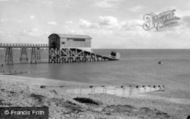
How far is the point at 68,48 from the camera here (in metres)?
65.9

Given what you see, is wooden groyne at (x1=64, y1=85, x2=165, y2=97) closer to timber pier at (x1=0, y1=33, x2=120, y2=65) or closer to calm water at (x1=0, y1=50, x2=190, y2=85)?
calm water at (x1=0, y1=50, x2=190, y2=85)

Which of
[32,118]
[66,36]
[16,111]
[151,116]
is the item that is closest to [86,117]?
[32,118]

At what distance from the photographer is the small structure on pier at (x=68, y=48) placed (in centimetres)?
6474

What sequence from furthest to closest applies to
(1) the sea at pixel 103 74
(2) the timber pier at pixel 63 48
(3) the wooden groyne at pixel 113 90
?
1. (2) the timber pier at pixel 63 48
2. (1) the sea at pixel 103 74
3. (3) the wooden groyne at pixel 113 90

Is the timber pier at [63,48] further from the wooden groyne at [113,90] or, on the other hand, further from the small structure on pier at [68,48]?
the wooden groyne at [113,90]

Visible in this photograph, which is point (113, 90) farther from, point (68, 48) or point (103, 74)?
point (68, 48)

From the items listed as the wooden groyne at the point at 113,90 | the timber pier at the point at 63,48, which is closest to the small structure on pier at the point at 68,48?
the timber pier at the point at 63,48

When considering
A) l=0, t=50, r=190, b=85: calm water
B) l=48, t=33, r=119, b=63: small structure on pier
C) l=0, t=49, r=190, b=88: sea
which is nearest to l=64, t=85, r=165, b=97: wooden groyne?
l=0, t=49, r=190, b=88: sea

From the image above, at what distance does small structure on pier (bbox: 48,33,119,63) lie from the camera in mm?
64744

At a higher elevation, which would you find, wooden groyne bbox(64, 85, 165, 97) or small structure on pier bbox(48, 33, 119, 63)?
small structure on pier bbox(48, 33, 119, 63)

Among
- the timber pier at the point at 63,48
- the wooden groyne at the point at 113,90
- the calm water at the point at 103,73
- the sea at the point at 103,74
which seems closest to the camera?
the wooden groyne at the point at 113,90

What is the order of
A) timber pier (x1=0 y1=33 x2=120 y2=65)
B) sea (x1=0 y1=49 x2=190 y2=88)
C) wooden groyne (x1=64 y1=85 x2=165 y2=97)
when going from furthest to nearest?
timber pier (x1=0 y1=33 x2=120 y2=65) < sea (x1=0 y1=49 x2=190 y2=88) < wooden groyne (x1=64 y1=85 x2=165 y2=97)

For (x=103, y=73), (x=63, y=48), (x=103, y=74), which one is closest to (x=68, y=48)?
(x=63, y=48)

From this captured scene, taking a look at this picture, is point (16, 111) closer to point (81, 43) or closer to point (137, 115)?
point (137, 115)
